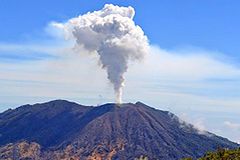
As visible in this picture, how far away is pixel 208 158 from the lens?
440 feet

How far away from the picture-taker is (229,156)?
13150cm

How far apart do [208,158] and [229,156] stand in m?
5.77
